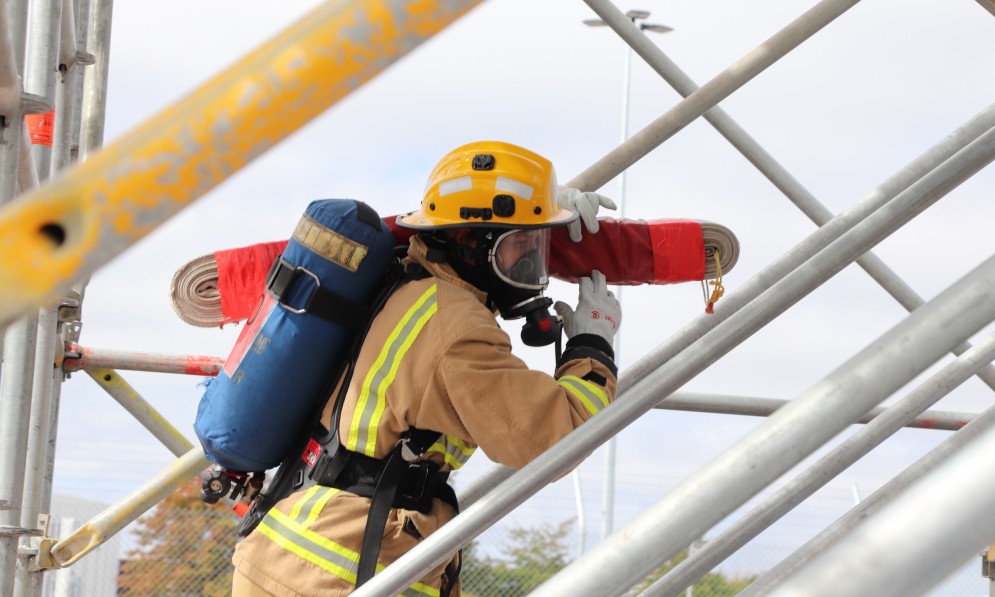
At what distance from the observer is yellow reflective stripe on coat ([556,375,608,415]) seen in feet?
8.46

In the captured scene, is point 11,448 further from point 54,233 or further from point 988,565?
point 988,565

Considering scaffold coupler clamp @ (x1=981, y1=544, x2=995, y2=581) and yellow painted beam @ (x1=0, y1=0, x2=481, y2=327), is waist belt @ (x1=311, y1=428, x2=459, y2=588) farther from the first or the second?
scaffold coupler clamp @ (x1=981, y1=544, x2=995, y2=581)

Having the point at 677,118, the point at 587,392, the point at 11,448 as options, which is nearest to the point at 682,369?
the point at 587,392

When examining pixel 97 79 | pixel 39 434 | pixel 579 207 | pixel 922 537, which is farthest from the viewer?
pixel 97 79

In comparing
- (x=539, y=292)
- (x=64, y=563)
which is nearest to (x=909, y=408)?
(x=539, y=292)

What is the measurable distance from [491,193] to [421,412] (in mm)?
569

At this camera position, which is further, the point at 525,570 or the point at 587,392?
the point at 525,570

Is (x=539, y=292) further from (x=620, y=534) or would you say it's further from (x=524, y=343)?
(x=620, y=534)

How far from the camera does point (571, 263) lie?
9.84ft

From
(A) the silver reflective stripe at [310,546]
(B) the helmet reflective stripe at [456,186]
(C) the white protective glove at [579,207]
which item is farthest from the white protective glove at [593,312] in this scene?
(A) the silver reflective stripe at [310,546]

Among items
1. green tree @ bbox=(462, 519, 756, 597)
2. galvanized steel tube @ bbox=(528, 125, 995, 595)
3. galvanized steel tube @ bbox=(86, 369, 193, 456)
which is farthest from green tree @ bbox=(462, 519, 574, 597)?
galvanized steel tube @ bbox=(528, 125, 995, 595)

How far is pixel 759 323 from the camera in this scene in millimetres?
2486

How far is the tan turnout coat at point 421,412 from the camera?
8.20ft

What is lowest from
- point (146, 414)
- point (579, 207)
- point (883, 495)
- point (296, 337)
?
point (883, 495)
